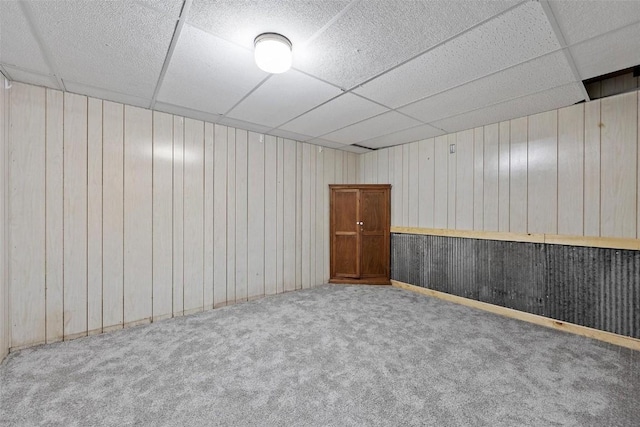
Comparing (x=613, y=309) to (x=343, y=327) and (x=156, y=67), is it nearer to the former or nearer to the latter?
(x=343, y=327)

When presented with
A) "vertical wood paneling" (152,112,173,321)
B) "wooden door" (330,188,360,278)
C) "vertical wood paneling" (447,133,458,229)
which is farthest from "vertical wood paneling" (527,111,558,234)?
"vertical wood paneling" (152,112,173,321)

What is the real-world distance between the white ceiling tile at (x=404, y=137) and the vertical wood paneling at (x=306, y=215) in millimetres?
966

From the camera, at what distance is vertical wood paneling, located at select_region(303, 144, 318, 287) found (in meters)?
4.66

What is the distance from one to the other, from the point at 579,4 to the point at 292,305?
3.70 meters

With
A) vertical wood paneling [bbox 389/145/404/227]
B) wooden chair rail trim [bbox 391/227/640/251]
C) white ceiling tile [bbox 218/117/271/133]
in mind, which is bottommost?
wooden chair rail trim [bbox 391/227/640/251]

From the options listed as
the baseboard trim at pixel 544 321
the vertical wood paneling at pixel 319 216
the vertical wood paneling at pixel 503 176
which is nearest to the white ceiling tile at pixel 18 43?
the vertical wood paneling at pixel 319 216

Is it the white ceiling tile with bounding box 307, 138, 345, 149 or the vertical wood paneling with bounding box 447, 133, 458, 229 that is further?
the white ceiling tile with bounding box 307, 138, 345, 149

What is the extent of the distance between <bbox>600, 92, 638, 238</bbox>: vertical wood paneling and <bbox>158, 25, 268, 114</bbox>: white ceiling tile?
3.38m

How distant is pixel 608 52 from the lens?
194cm

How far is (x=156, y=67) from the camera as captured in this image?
217cm

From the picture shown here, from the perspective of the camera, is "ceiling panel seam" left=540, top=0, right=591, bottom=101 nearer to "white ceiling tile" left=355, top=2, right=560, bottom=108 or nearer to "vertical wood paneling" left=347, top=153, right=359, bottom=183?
"white ceiling tile" left=355, top=2, right=560, bottom=108

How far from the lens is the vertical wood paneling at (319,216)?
474 centimetres

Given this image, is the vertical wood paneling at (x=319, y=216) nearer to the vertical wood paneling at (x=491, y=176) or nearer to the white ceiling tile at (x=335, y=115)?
the white ceiling tile at (x=335, y=115)

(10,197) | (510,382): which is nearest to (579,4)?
(510,382)
